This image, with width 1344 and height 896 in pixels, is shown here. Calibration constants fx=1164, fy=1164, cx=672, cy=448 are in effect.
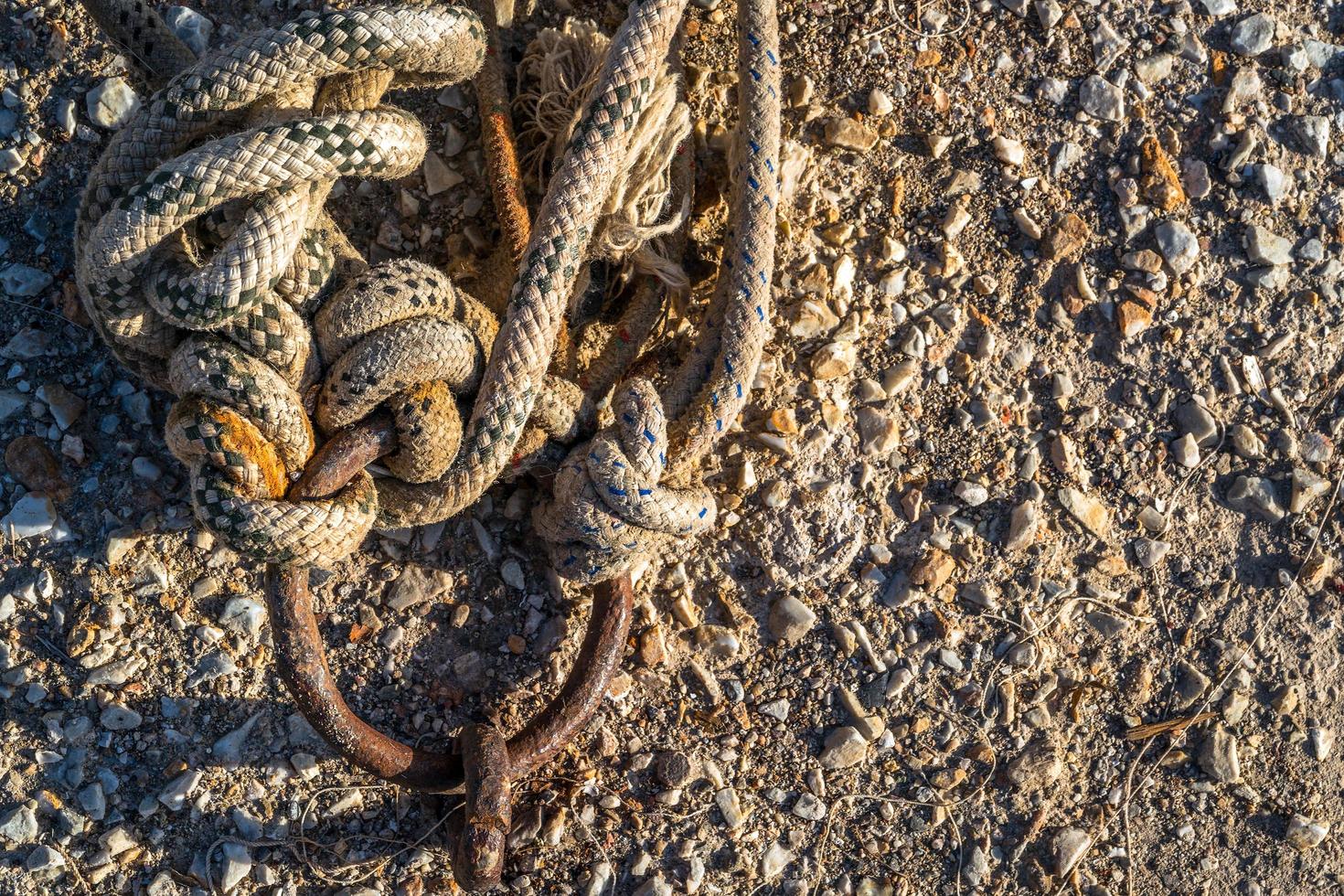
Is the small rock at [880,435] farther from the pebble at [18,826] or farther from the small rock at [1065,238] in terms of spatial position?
the pebble at [18,826]

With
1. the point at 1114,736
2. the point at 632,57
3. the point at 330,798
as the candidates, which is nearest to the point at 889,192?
the point at 632,57

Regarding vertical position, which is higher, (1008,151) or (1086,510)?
(1008,151)

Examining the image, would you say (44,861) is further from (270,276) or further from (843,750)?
(843,750)

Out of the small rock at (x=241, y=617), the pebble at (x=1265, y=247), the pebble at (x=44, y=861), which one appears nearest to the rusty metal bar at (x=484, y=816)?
the small rock at (x=241, y=617)

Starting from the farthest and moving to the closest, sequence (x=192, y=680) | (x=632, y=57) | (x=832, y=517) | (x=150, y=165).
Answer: (x=832, y=517) < (x=192, y=680) < (x=632, y=57) < (x=150, y=165)

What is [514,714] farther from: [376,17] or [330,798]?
[376,17]

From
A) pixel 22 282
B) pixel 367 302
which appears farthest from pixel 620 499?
pixel 22 282
